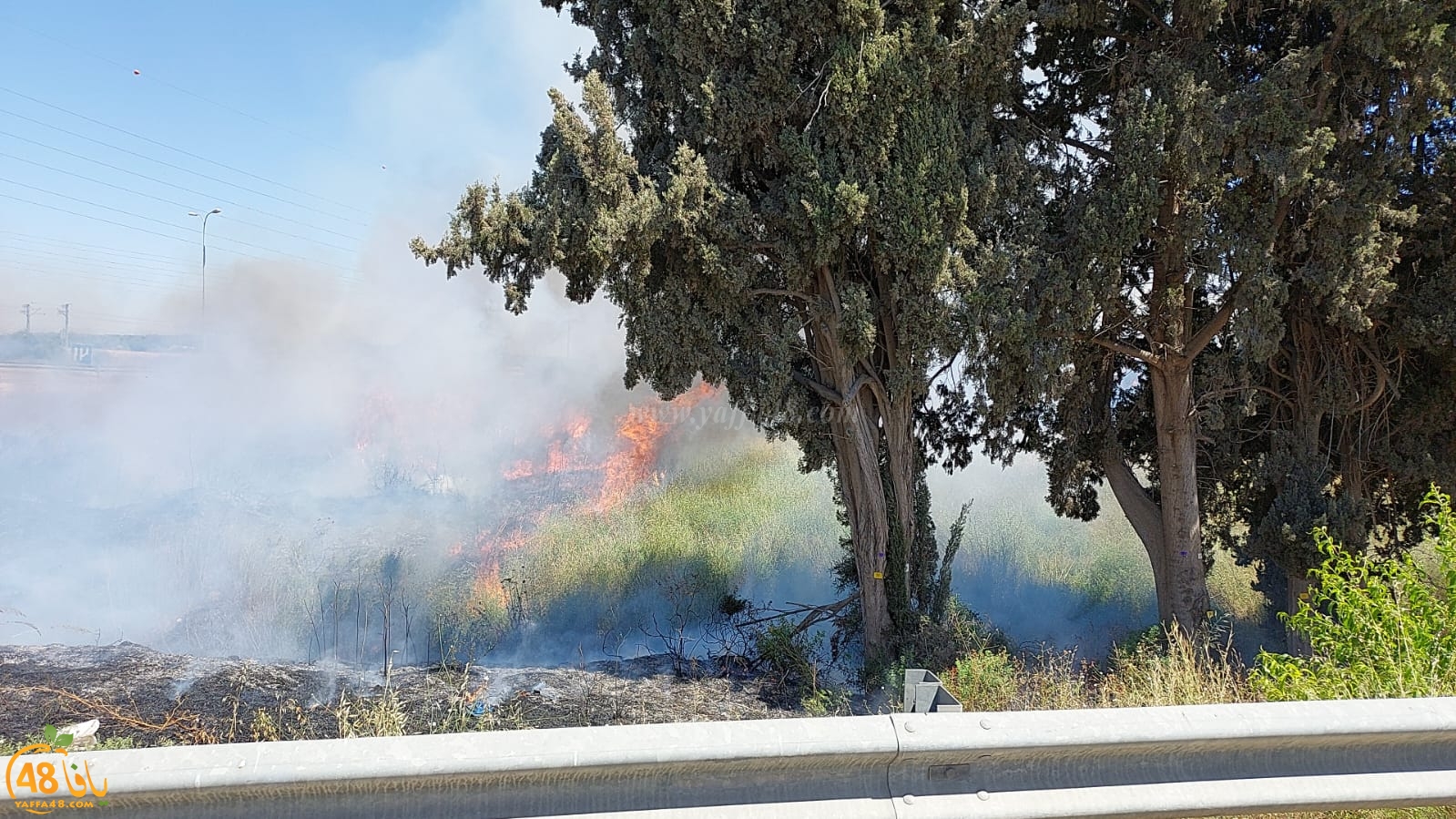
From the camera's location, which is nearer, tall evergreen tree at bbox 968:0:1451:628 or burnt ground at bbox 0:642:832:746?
burnt ground at bbox 0:642:832:746

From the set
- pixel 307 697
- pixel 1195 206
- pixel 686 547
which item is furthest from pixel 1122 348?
pixel 307 697

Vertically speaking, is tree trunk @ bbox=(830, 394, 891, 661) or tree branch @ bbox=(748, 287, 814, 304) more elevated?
tree branch @ bbox=(748, 287, 814, 304)

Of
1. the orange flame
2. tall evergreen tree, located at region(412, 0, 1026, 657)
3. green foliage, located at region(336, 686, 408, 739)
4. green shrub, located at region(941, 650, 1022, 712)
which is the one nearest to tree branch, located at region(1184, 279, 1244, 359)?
tall evergreen tree, located at region(412, 0, 1026, 657)

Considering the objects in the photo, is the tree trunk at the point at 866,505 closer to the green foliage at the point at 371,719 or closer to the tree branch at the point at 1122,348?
the tree branch at the point at 1122,348

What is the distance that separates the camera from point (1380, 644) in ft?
13.8

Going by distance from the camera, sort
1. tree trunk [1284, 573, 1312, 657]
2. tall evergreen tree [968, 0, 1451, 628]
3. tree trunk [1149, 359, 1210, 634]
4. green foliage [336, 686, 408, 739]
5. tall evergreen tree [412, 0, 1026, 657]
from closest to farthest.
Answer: green foliage [336, 686, 408, 739]
tall evergreen tree [412, 0, 1026, 657]
tall evergreen tree [968, 0, 1451, 628]
tree trunk [1284, 573, 1312, 657]
tree trunk [1149, 359, 1210, 634]

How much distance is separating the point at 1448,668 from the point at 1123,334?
7326mm

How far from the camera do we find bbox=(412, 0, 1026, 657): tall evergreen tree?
8.02 m

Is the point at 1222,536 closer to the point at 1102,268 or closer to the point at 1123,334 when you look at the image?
the point at 1123,334

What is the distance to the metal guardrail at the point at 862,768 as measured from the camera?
8.09 ft

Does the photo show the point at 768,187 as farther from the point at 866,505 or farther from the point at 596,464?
the point at 596,464

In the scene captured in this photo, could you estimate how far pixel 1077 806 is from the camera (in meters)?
2.72

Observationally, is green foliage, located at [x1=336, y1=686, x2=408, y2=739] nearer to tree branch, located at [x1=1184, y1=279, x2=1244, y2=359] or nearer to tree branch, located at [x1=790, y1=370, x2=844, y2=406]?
tree branch, located at [x1=790, y1=370, x2=844, y2=406]

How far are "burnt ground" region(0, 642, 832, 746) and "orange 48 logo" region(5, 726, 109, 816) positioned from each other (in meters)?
2.69
